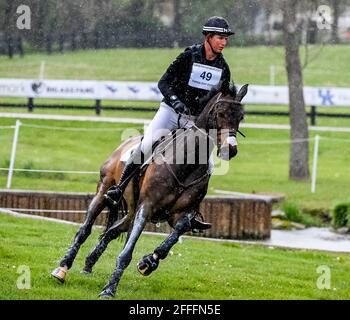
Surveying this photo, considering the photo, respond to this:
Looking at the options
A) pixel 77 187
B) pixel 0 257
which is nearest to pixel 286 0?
pixel 77 187

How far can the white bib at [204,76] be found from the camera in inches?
451

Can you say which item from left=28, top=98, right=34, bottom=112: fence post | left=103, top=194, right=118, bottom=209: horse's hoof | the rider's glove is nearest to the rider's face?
the rider's glove

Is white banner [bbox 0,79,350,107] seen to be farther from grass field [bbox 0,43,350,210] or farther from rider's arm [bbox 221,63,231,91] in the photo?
rider's arm [bbox 221,63,231,91]

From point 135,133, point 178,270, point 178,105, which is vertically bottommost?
point 135,133

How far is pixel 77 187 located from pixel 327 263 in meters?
8.05

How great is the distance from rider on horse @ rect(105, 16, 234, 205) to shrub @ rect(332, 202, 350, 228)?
9738mm

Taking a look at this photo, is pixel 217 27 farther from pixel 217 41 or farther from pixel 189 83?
pixel 189 83

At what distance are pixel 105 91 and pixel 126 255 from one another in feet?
83.9

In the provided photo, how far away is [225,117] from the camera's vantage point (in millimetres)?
10867

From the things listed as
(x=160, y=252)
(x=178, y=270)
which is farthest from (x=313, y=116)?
(x=160, y=252)

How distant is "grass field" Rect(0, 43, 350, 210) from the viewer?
955 inches

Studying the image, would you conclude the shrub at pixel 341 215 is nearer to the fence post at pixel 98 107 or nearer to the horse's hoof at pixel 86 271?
the horse's hoof at pixel 86 271

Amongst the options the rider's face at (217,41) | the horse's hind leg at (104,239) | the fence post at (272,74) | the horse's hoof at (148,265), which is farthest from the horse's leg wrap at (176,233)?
the fence post at (272,74)
